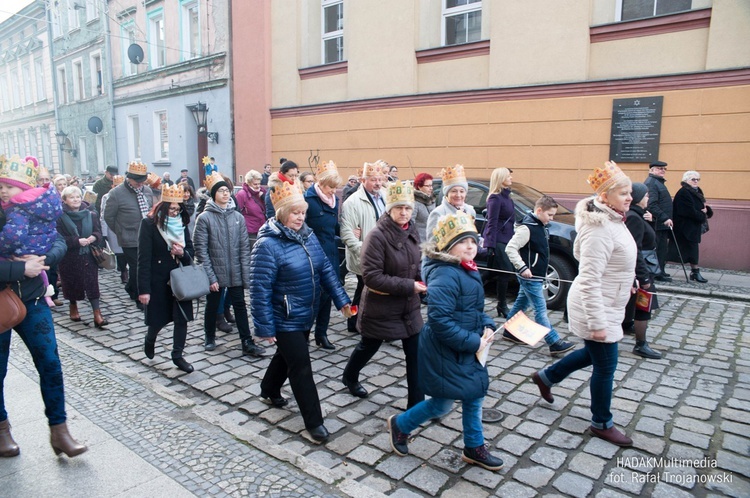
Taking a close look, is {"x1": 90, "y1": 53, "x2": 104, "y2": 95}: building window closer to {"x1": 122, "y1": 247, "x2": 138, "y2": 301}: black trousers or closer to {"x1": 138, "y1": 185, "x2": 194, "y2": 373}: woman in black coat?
{"x1": 122, "y1": 247, "x2": 138, "y2": 301}: black trousers

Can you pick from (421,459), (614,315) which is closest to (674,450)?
(614,315)

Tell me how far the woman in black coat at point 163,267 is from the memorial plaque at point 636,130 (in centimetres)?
862

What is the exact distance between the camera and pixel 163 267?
5.21 meters

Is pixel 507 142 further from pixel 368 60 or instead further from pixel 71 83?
pixel 71 83

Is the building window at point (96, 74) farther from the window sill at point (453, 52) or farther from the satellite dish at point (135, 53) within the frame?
the window sill at point (453, 52)

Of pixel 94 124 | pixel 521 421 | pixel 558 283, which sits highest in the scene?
pixel 94 124

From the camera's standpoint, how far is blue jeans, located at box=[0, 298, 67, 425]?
3.50 metres

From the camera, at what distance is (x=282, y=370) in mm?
4227

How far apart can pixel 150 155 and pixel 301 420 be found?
21.4 meters

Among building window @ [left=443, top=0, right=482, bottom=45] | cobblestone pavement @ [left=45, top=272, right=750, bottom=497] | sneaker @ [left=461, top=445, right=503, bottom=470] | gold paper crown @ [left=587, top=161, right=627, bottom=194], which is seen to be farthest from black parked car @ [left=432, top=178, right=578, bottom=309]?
building window @ [left=443, top=0, right=482, bottom=45]

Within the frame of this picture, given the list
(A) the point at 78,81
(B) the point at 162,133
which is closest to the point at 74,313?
(B) the point at 162,133

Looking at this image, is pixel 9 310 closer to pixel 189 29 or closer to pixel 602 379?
pixel 602 379

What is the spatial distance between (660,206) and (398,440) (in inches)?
280

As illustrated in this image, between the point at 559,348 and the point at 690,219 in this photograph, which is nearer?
the point at 559,348
